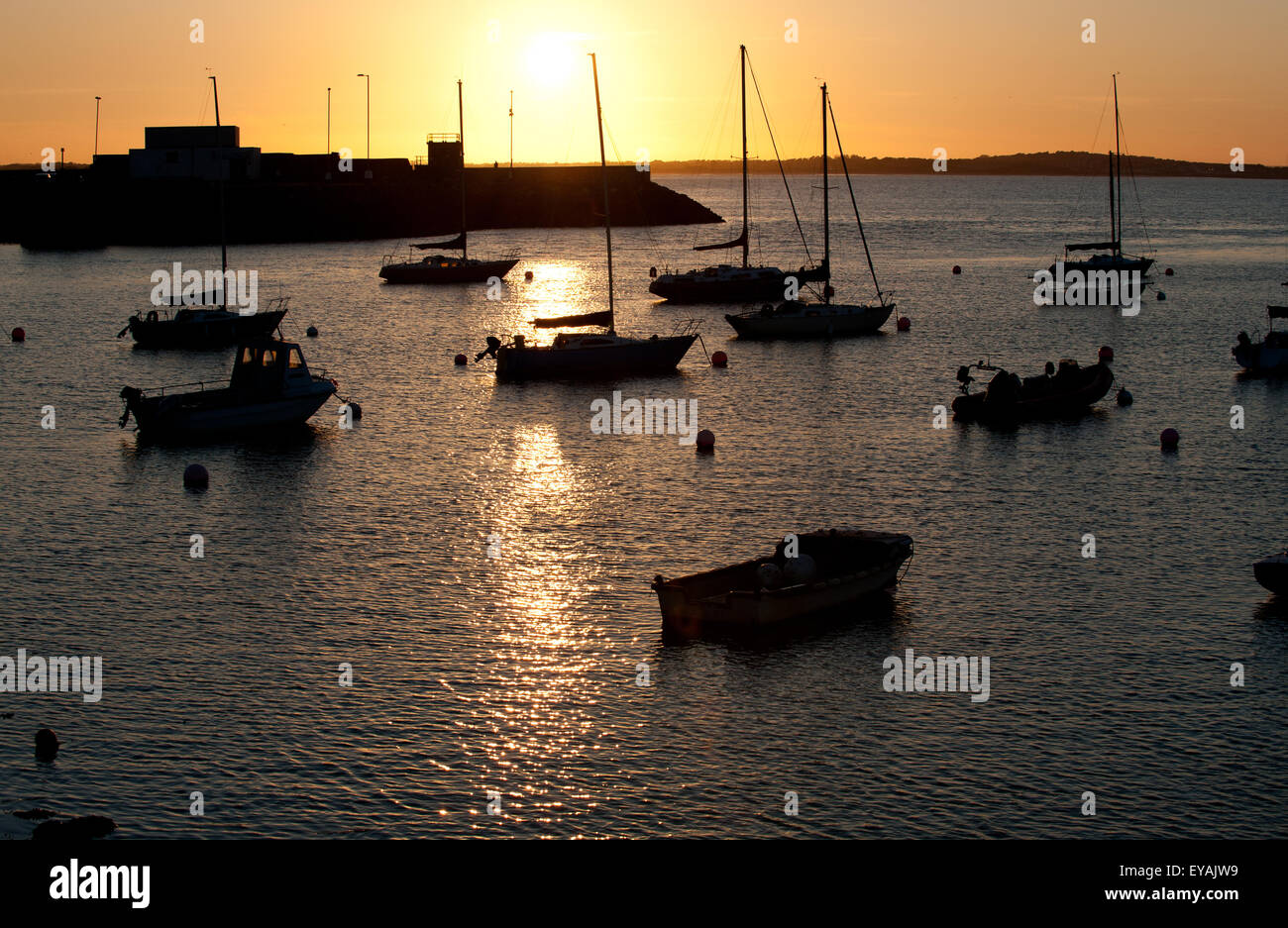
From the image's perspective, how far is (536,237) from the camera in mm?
169375

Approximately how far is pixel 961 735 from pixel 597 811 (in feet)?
18.5

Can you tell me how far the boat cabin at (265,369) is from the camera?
42.7 m

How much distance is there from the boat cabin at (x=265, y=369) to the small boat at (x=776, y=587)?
2357 centimetres

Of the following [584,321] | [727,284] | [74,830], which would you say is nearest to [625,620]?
[74,830]

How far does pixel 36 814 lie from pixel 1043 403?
35838 mm

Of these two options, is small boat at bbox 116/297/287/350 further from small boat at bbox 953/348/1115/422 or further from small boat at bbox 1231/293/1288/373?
small boat at bbox 1231/293/1288/373

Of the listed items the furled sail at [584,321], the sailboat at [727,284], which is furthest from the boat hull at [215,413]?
the sailboat at [727,284]

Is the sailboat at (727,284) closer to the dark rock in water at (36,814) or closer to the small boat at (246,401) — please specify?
the small boat at (246,401)

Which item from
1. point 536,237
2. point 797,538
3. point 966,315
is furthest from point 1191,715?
point 536,237

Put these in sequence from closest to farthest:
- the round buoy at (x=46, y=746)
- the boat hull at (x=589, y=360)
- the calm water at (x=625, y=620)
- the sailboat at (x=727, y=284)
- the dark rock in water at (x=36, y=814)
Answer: the dark rock in water at (x=36, y=814)
the calm water at (x=625, y=620)
the round buoy at (x=46, y=746)
the boat hull at (x=589, y=360)
the sailboat at (x=727, y=284)

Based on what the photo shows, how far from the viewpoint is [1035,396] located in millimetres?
44844

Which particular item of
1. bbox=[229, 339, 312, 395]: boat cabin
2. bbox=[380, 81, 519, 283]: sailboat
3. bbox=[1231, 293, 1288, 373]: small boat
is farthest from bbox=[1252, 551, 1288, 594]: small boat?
bbox=[380, 81, 519, 283]: sailboat

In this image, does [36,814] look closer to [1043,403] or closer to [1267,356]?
[1043,403]
